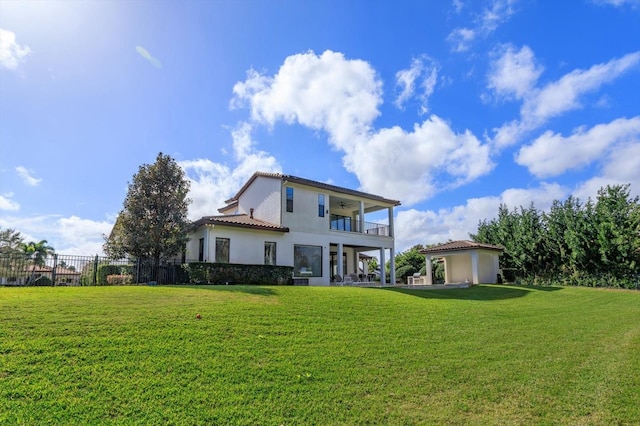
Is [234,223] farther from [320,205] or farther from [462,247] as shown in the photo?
[462,247]

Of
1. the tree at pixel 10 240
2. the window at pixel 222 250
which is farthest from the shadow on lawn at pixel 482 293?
the tree at pixel 10 240

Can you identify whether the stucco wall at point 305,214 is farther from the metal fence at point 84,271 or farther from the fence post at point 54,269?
the fence post at point 54,269

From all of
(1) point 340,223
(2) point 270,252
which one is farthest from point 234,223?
(1) point 340,223

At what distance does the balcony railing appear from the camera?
27.1 meters

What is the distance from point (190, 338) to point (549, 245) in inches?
1182

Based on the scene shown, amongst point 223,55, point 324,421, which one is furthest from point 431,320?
point 223,55

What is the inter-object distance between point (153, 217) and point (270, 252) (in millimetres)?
6726

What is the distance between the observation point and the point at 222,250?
21188 millimetres

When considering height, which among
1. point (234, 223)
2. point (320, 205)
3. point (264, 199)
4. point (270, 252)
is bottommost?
point (270, 252)

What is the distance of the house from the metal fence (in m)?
2.44

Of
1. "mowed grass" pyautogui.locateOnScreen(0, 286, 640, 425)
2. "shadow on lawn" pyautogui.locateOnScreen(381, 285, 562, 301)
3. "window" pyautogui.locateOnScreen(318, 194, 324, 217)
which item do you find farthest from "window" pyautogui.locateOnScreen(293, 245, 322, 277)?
"mowed grass" pyautogui.locateOnScreen(0, 286, 640, 425)

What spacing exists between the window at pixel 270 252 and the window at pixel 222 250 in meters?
2.39

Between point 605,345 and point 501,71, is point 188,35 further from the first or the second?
point 605,345

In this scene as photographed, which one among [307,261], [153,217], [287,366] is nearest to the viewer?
[287,366]
